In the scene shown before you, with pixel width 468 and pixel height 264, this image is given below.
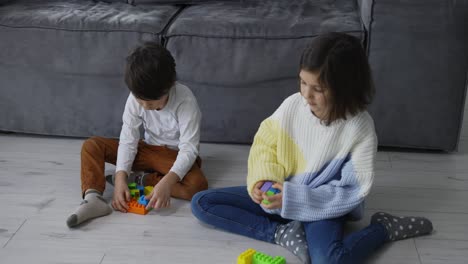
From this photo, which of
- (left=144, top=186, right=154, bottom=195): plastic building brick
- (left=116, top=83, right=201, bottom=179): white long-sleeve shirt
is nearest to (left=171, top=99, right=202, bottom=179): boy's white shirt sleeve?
(left=116, top=83, right=201, bottom=179): white long-sleeve shirt

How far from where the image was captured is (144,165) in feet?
6.72

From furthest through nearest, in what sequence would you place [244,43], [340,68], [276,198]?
[244,43] < [276,198] < [340,68]

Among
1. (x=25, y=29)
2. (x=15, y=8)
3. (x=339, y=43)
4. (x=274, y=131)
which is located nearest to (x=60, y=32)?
(x=25, y=29)

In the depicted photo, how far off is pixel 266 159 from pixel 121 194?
1.46ft

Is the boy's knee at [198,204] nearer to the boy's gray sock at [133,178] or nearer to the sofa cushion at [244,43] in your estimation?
the boy's gray sock at [133,178]

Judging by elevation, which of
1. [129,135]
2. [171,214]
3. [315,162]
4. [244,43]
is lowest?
[171,214]

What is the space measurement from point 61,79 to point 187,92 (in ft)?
1.80

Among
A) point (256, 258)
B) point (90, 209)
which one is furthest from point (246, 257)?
point (90, 209)

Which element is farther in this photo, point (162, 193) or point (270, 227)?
point (162, 193)

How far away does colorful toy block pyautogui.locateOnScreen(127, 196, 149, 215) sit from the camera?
184 cm

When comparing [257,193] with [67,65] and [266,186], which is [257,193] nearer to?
[266,186]

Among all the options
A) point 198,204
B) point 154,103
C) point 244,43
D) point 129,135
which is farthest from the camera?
point 244,43

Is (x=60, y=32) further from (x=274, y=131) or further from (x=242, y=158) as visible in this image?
(x=274, y=131)

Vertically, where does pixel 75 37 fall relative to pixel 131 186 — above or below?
above
